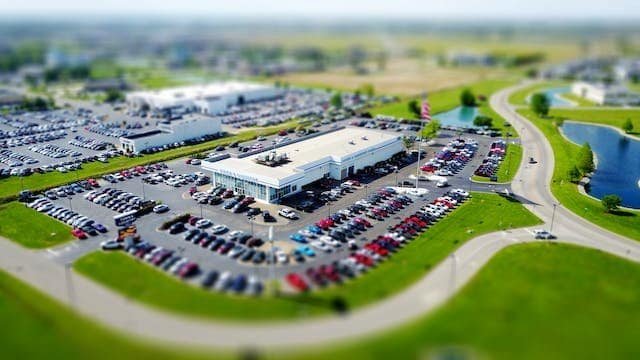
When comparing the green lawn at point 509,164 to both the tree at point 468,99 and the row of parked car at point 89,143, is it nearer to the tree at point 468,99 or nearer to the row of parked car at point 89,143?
the tree at point 468,99

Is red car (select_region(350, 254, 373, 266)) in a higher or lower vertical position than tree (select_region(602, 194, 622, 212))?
lower

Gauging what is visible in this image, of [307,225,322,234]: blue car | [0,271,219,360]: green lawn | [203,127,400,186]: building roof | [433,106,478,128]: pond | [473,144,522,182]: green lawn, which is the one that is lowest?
[0,271,219,360]: green lawn

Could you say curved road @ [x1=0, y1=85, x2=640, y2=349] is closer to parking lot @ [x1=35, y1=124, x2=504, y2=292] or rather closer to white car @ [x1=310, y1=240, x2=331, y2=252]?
parking lot @ [x1=35, y1=124, x2=504, y2=292]

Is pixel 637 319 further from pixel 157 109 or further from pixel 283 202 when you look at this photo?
pixel 157 109

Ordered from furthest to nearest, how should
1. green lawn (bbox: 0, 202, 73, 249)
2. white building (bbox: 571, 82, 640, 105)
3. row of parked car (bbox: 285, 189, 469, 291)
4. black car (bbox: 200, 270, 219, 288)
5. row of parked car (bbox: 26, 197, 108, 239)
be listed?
white building (bbox: 571, 82, 640, 105)
row of parked car (bbox: 26, 197, 108, 239)
green lawn (bbox: 0, 202, 73, 249)
row of parked car (bbox: 285, 189, 469, 291)
black car (bbox: 200, 270, 219, 288)

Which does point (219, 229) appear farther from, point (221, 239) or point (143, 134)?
point (143, 134)

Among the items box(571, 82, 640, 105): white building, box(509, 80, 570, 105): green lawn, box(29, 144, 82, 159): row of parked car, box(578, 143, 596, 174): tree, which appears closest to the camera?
box(578, 143, 596, 174): tree

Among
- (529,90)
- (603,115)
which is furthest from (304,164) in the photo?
(529,90)

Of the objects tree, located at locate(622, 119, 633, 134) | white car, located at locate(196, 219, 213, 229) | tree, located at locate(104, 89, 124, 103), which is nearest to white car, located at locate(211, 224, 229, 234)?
white car, located at locate(196, 219, 213, 229)
